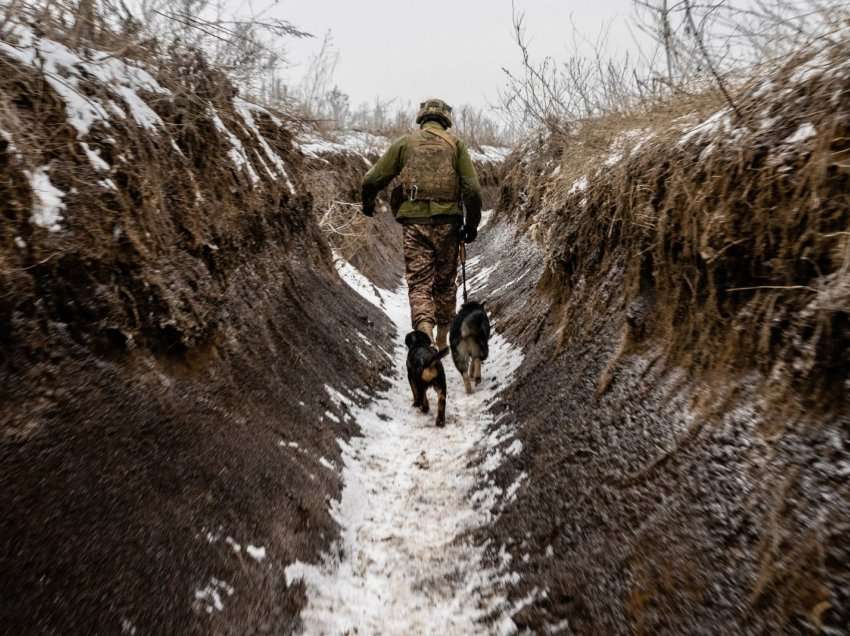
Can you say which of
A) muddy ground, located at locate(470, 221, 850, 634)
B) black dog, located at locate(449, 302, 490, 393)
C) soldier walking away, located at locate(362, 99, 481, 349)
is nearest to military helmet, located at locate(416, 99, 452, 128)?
soldier walking away, located at locate(362, 99, 481, 349)

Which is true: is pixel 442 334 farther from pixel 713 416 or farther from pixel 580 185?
pixel 713 416

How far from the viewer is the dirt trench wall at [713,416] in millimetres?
1282

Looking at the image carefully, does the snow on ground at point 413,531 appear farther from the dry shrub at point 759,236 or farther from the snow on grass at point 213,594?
the dry shrub at point 759,236

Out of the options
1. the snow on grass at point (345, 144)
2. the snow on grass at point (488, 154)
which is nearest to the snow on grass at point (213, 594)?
the snow on grass at point (345, 144)

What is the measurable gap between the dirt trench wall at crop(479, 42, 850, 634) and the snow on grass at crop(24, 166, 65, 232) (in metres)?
2.22

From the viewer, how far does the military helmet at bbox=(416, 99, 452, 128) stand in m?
4.74

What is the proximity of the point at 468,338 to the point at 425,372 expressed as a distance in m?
0.68

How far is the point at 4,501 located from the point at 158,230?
1503 mm

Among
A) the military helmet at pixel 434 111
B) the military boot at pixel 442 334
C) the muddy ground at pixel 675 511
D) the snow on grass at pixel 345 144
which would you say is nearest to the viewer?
the muddy ground at pixel 675 511

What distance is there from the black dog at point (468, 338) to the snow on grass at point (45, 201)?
2.91 metres

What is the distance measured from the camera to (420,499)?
2.68 meters

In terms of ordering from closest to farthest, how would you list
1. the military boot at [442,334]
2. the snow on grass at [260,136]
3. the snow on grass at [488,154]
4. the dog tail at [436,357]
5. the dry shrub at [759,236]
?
the dry shrub at [759,236]
the dog tail at [436,357]
the snow on grass at [260,136]
the military boot at [442,334]
the snow on grass at [488,154]

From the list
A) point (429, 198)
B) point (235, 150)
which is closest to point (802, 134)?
point (429, 198)

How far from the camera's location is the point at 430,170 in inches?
175
